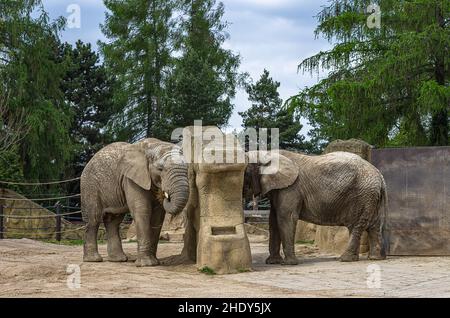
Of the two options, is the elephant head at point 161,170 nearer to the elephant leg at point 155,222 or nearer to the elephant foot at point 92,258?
the elephant leg at point 155,222

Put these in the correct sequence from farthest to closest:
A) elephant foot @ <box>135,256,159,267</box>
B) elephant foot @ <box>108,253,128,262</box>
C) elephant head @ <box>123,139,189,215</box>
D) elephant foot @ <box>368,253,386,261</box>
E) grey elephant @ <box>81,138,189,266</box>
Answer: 1. elephant foot @ <box>108,253,128,262</box>
2. elephant foot @ <box>368,253,386,261</box>
3. elephant foot @ <box>135,256,159,267</box>
4. grey elephant @ <box>81,138,189,266</box>
5. elephant head @ <box>123,139,189,215</box>

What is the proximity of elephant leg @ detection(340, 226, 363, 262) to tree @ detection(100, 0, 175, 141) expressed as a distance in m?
24.0

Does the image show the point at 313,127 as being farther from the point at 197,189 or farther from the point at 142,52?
the point at 197,189

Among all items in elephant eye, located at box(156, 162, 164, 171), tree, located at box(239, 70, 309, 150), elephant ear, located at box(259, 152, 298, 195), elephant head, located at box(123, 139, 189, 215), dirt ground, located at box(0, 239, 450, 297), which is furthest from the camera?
tree, located at box(239, 70, 309, 150)

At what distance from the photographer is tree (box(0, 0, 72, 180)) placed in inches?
1089

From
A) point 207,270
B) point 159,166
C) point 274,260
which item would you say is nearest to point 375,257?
point 274,260

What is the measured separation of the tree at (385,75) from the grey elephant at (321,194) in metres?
10.9

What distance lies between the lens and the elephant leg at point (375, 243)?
1377 cm

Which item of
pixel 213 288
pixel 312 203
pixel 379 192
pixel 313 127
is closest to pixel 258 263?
pixel 312 203

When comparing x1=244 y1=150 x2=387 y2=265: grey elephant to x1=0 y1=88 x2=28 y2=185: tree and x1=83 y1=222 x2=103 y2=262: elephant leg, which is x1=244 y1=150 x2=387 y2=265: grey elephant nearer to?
x1=83 y1=222 x2=103 y2=262: elephant leg

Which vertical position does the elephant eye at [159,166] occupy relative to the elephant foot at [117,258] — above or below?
above

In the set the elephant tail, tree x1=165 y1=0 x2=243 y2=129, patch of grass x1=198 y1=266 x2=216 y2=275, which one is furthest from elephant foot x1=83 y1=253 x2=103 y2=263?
tree x1=165 y1=0 x2=243 y2=129

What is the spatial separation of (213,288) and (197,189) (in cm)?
283

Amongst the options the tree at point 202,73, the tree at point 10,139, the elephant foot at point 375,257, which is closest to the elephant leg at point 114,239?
the elephant foot at point 375,257
